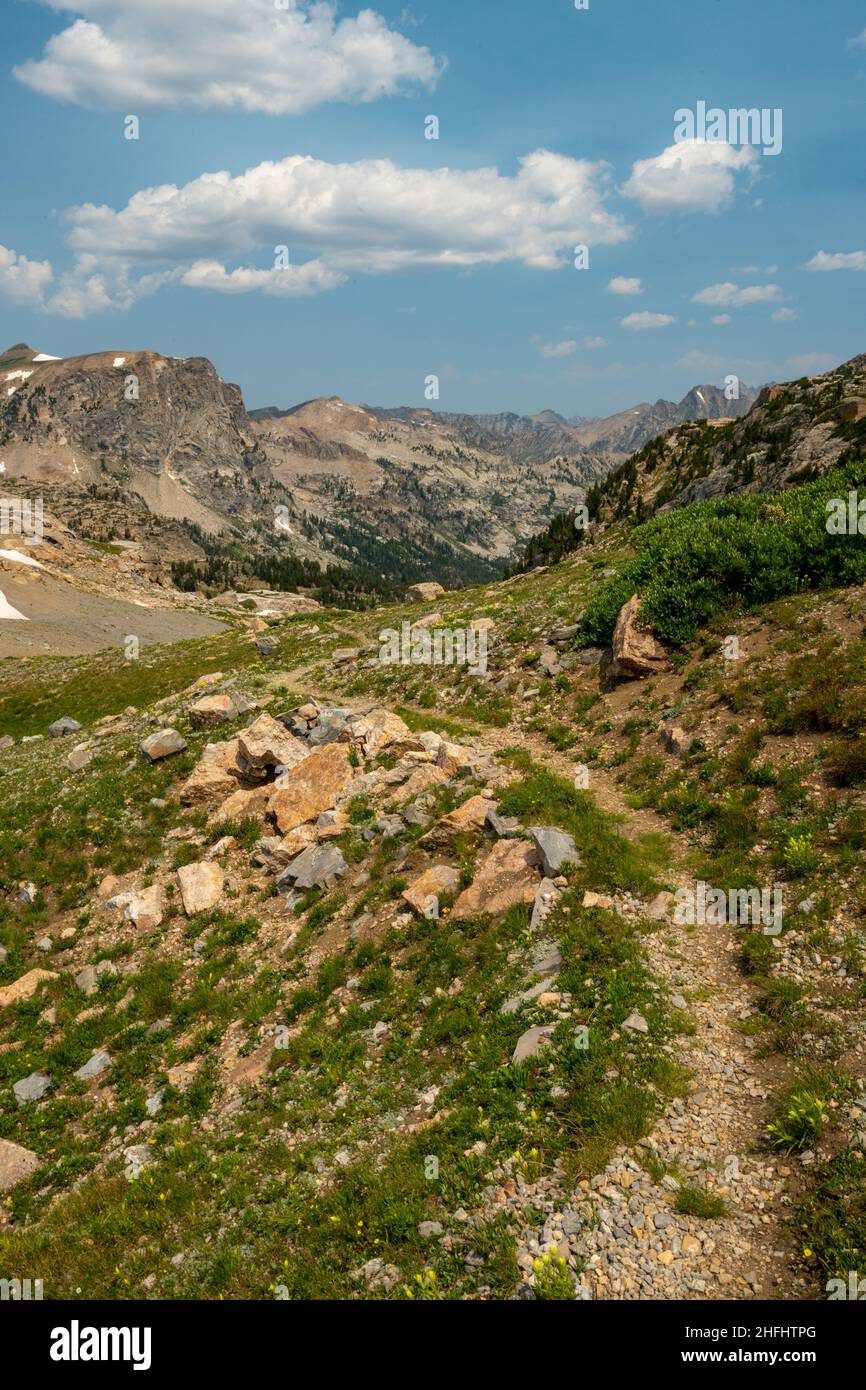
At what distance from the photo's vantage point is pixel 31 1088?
16.2 meters

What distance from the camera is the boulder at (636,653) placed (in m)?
24.8

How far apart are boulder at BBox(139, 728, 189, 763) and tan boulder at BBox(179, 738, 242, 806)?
3.03 meters

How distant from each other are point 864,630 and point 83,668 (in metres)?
66.0

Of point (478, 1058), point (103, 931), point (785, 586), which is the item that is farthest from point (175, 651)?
point (478, 1058)

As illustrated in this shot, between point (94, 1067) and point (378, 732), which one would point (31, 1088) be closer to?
point (94, 1067)

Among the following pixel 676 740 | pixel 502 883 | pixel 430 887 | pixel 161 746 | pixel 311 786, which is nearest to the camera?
pixel 502 883

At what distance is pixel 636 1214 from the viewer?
8.84 meters

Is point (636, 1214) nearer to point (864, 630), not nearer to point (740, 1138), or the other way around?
point (740, 1138)

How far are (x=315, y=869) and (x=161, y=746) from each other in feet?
43.0

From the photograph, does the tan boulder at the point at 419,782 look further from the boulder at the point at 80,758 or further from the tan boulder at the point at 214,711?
the boulder at the point at 80,758

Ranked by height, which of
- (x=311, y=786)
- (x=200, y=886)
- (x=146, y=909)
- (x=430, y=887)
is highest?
(x=311, y=786)

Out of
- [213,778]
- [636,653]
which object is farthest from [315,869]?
[636,653]

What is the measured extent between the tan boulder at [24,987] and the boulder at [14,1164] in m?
5.19
